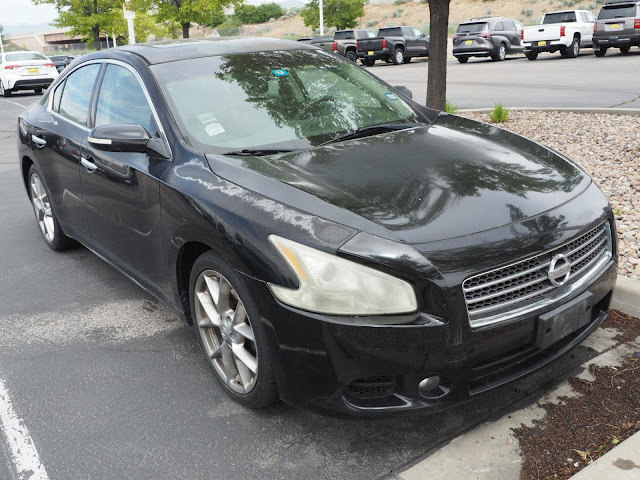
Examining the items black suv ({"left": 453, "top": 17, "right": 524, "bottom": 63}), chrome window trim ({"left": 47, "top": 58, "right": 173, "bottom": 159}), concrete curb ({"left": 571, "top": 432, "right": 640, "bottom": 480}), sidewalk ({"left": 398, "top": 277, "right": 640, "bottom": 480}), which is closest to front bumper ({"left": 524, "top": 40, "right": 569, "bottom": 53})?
black suv ({"left": 453, "top": 17, "right": 524, "bottom": 63})

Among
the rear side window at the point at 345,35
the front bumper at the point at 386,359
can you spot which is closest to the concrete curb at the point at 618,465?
the front bumper at the point at 386,359

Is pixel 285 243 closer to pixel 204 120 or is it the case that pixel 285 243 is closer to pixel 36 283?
pixel 204 120

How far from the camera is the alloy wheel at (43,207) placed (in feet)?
18.6

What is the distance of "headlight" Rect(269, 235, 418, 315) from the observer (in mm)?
2572

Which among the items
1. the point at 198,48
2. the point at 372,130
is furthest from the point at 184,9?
the point at 372,130

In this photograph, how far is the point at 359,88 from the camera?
4.36m

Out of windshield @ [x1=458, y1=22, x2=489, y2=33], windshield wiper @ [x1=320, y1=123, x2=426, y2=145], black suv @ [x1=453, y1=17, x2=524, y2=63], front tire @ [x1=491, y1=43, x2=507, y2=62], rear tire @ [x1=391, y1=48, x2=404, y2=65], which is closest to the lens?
windshield wiper @ [x1=320, y1=123, x2=426, y2=145]

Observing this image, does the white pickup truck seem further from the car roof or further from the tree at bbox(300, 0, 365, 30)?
the tree at bbox(300, 0, 365, 30)

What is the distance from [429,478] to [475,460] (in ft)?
0.74

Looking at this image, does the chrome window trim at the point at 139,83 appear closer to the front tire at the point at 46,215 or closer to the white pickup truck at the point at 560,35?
the front tire at the point at 46,215

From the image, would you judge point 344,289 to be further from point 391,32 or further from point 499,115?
point 391,32

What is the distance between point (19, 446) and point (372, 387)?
163cm

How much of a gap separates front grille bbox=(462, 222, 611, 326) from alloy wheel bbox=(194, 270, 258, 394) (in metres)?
0.97

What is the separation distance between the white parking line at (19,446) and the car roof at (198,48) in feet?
6.78
